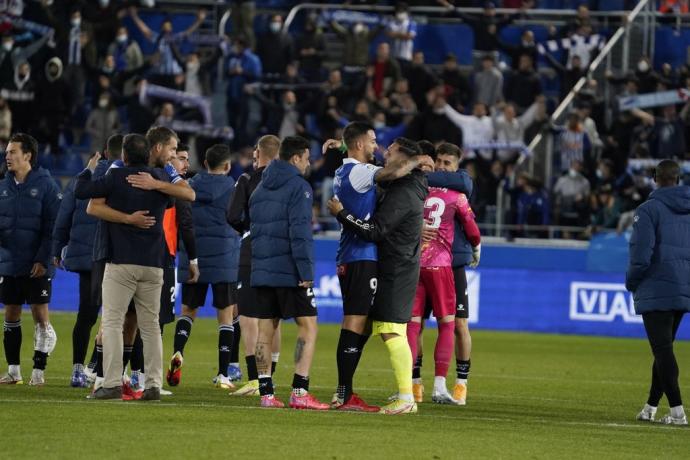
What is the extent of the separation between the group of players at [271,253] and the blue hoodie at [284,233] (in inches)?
0.5

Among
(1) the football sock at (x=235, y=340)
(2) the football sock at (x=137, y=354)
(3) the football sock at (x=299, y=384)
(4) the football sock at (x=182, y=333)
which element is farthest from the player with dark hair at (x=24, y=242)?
(3) the football sock at (x=299, y=384)

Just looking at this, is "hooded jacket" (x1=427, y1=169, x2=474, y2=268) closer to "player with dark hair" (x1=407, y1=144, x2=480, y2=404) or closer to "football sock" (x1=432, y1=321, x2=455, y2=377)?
"player with dark hair" (x1=407, y1=144, x2=480, y2=404)

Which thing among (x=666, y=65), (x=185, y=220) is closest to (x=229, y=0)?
(x=666, y=65)

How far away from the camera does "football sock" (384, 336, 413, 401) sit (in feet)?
40.0

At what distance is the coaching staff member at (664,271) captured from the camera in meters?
12.6

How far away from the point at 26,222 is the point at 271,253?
3327 millimetres

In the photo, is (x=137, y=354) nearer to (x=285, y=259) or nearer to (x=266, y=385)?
(x=266, y=385)

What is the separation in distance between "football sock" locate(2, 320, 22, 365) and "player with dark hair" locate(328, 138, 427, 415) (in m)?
3.98

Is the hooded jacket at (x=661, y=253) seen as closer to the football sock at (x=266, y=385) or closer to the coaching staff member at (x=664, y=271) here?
the coaching staff member at (x=664, y=271)

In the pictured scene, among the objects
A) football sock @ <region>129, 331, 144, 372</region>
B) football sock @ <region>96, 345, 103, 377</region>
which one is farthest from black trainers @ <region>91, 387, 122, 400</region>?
football sock @ <region>129, 331, 144, 372</region>

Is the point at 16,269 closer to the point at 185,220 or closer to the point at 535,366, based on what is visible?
the point at 185,220

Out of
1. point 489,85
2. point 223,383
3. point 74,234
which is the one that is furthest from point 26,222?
point 489,85

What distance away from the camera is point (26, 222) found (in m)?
14.2

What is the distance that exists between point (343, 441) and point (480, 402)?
4072 millimetres
